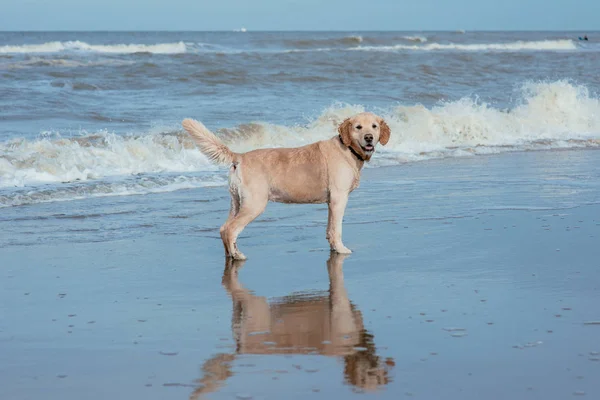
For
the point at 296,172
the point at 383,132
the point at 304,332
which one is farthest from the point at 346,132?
the point at 304,332

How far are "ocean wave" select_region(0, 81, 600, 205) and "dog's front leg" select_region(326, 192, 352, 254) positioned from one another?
13.2ft

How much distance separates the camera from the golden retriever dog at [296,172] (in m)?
7.28

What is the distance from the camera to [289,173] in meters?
7.38

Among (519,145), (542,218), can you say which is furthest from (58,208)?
→ (519,145)

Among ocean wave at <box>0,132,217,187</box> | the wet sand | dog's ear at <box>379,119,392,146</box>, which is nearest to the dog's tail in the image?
the wet sand

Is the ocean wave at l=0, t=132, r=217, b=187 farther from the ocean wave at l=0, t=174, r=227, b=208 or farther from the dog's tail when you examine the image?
the dog's tail

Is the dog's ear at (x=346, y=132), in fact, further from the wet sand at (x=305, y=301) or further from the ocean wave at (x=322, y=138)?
the ocean wave at (x=322, y=138)

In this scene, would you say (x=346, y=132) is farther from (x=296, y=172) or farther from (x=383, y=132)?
(x=296, y=172)

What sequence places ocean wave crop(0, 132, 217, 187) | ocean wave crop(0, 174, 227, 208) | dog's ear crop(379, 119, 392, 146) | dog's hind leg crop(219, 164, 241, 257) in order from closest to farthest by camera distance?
dog's hind leg crop(219, 164, 241, 257)
dog's ear crop(379, 119, 392, 146)
ocean wave crop(0, 174, 227, 208)
ocean wave crop(0, 132, 217, 187)

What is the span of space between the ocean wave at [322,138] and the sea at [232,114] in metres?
0.03

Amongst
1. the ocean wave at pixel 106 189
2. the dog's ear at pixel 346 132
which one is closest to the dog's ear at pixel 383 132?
the dog's ear at pixel 346 132

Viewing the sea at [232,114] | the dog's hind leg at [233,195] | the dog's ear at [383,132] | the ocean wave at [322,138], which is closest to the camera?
the dog's hind leg at [233,195]

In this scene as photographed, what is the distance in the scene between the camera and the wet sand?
14.0 feet

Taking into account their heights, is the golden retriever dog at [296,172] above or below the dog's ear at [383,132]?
below
